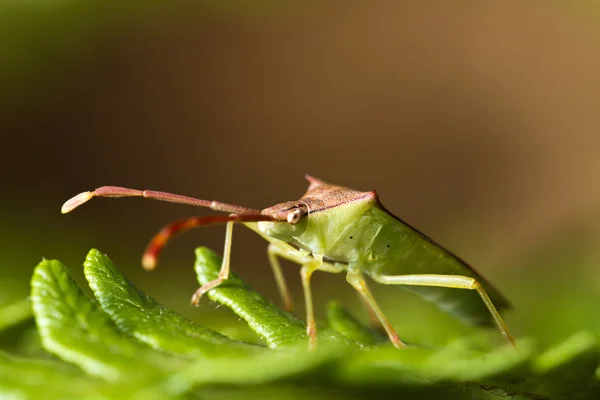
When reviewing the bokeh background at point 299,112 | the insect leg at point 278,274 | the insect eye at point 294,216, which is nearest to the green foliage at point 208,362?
the insect eye at point 294,216

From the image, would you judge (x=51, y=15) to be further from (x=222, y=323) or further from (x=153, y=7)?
(x=222, y=323)

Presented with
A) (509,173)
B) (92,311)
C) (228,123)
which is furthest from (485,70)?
(92,311)

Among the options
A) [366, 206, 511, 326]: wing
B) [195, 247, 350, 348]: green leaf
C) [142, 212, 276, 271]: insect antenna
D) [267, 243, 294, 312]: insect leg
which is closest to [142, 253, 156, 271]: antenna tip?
[142, 212, 276, 271]: insect antenna

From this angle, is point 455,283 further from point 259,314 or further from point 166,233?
point 166,233

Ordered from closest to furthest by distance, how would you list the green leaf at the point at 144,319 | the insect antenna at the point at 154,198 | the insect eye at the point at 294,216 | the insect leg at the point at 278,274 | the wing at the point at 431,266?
1. the green leaf at the point at 144,319
2. the insect antenna at the point at 154,198
3. the insect eye at the point at 294,216
4. the wing at the point at 431,266
5. the insect leg at the point at 278,274

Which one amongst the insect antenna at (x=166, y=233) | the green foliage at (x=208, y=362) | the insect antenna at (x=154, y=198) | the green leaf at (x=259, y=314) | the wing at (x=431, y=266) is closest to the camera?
the green foliage at (x=208, y=362)

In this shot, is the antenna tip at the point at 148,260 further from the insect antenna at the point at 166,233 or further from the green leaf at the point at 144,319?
the green leaf at the point at 144,319

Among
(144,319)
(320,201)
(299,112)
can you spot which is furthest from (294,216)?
(299,112)
